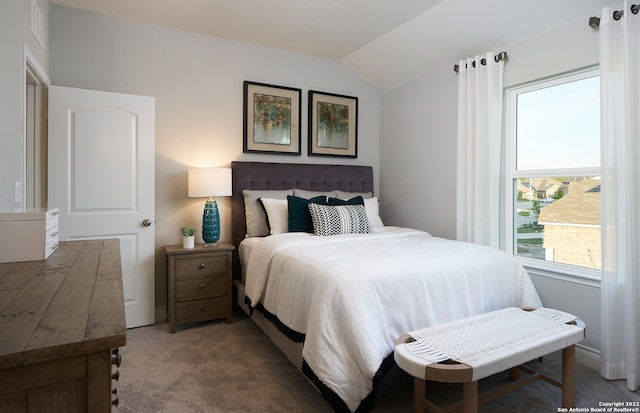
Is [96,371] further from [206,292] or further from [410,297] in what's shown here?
[206,292]

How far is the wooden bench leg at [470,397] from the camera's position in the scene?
1.60 metres

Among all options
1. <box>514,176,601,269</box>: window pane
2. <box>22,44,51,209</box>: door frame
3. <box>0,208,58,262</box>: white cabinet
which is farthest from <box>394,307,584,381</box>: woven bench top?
<box>22,44,51,209</box>: door frame

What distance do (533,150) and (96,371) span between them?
3.40 m

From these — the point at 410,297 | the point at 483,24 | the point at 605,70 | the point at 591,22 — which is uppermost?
the point at 483,24

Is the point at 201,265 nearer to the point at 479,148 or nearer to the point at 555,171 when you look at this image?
the point at 479,148

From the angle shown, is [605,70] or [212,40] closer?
[605,70]

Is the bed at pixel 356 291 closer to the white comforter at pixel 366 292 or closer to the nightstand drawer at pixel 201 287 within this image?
the white comforter at pixel 366 292

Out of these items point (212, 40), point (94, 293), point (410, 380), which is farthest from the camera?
point (212, 40)

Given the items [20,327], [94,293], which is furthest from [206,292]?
[20,327]

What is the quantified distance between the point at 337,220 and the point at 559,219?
5.94ft

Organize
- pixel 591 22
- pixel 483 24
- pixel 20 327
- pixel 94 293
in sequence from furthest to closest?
pixel 483 24 < pixel 591 22 < pixel 94 293 < pixel 20 327

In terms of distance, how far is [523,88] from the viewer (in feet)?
10.3

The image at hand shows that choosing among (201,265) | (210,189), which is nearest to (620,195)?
(210,189)

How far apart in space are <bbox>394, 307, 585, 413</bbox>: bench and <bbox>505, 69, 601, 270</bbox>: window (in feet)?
3.23
